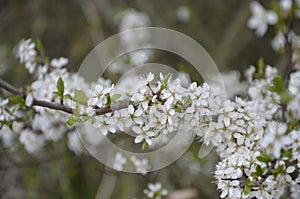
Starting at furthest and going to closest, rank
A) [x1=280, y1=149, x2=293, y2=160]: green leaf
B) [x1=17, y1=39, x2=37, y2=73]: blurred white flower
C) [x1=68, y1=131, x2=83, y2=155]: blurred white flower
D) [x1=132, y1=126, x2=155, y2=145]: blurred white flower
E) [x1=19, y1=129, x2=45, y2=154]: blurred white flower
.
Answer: [x1=68, y1=131, x2=83, y2=155]: blurred white flower, [x1=19, y1=129, x2=45, y2=154]: blurred white flower, [x1=17, y1=39, x2=37, y2=73]: blurred white flower, [x1=132, y1=126, x2=155, y2=145]: blurred white flower, [x1=280, y1=149, x2=293, y2=160]: green leaf

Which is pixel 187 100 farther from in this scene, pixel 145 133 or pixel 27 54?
pixel 27 54

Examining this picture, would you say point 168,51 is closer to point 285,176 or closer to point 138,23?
point 138,23

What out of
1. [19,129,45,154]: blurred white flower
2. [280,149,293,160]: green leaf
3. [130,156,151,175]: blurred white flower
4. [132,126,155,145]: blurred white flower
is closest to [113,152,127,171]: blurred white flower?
[130,156,151,175]: blurred white flower

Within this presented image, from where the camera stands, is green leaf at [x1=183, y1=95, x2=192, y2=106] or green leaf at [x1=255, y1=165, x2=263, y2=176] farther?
green leaf at [x1=183, y1=95, x2=192, y2=106]

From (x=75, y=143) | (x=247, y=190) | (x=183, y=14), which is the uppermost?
(x=183, y=14)

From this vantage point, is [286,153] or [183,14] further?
[183,14]

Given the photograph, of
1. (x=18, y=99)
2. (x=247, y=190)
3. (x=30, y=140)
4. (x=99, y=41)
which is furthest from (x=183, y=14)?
(x=247, y=190)

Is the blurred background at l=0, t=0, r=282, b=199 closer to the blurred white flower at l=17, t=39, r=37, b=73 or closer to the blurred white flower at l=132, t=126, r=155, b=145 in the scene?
the blurred white flower at l=17, t=39, r=37, b=73

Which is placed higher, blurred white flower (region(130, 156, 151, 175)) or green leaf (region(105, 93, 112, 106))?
blurred white flower (region(130, 156, 151, 175))

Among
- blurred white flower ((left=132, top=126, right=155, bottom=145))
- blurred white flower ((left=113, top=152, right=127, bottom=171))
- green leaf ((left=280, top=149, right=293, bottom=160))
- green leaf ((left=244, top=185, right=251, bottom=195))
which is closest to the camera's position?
green leaf ((left=280, top=149, right=293, bottom=160))
